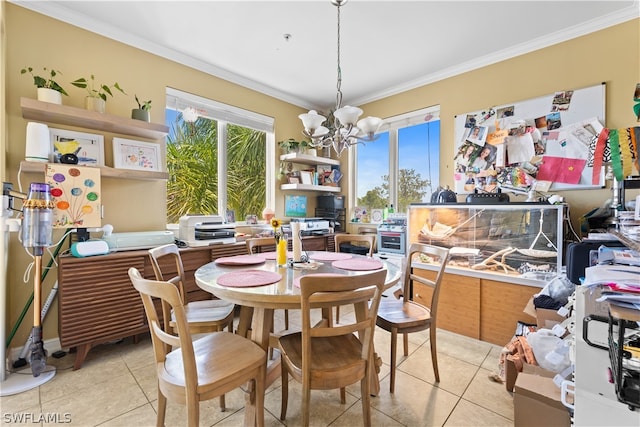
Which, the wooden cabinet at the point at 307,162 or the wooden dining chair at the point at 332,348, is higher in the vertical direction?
the wooden cabinet at the point at 307,162

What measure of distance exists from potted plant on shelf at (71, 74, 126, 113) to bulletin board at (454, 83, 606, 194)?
3.44 meters

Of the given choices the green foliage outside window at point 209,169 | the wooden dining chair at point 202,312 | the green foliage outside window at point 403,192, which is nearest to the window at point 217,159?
the green foliage outside window at point 209,169

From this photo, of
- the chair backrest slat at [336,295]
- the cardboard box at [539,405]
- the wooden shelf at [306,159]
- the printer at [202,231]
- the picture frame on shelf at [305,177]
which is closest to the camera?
the chair backrest slat at [336,295]

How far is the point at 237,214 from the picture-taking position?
353 centimetres

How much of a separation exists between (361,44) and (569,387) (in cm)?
286

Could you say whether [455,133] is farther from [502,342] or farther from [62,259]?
[62,259]

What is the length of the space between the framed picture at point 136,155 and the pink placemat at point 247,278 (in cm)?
170

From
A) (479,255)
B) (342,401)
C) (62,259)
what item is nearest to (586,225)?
(479,255)

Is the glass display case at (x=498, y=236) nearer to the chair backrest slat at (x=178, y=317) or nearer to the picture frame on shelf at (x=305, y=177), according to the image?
the picture frame on shelf at (x=305, y=177)

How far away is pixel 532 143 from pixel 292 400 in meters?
3.00

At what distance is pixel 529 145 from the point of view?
2652mm

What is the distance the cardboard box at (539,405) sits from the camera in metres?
1.26

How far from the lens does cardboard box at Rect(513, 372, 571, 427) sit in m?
1.26

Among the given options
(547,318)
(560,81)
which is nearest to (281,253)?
(547,318)
